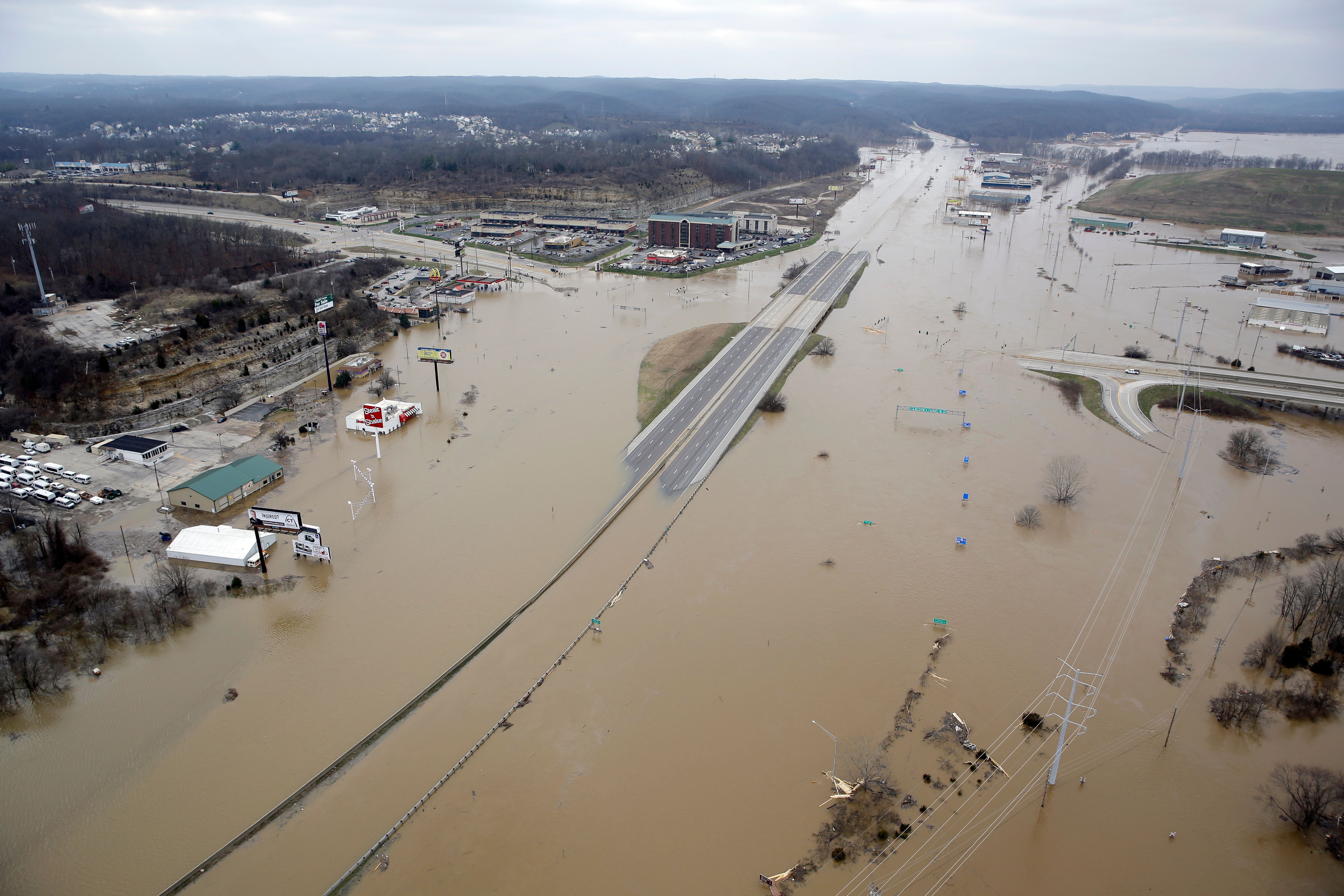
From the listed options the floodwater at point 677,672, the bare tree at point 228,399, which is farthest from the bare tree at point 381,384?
the bare tree at point 228,399

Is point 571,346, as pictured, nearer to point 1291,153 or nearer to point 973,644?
point 973,644

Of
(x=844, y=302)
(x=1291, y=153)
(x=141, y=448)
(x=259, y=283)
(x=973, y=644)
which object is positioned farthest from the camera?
(x=1291, y=153)

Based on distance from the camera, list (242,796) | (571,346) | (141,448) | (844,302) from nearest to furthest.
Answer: (242,796) → (141,448) → (571,346) → (844,302)

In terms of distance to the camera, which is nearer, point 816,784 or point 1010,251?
point 816,784

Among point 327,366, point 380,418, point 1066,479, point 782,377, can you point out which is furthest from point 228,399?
point 1066,479

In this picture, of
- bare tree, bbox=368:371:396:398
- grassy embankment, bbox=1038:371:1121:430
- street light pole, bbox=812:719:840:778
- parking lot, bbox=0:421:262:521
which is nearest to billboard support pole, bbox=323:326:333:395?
bare tree, bbox=368:371:396:398

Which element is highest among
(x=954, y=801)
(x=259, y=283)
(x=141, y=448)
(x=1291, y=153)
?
(x=1291, y=153)

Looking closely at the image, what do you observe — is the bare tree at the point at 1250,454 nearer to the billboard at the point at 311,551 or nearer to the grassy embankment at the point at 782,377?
the grassy embankment at the point at 782,377

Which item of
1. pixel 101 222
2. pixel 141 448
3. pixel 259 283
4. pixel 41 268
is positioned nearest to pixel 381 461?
pixel 141 448
